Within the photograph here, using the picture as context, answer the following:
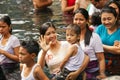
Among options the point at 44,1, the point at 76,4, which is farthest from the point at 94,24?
the point at 44,1

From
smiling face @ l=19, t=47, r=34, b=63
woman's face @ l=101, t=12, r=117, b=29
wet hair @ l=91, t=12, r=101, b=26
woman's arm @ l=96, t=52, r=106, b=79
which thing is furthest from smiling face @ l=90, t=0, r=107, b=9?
smiling face @ l=19, t=47, r=34, b=63

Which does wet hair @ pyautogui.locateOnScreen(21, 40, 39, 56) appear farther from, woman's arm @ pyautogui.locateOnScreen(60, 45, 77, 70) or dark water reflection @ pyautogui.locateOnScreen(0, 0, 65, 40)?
dark water reflection @ pyautogui.locateOnScreen(0, 0, 65, 40)

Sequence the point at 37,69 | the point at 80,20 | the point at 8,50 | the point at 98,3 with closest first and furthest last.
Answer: the point at 37,69, the point at 80,20, the point at 8,50, the point at 98,3

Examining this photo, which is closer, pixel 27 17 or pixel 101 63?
pixel 101 63

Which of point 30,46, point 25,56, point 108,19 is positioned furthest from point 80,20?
point 25,56

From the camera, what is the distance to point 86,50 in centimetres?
610

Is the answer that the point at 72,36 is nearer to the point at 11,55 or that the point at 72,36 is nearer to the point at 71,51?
the point at 71,51

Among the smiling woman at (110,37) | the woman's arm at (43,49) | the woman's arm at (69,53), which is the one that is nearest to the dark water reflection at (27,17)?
the smiling woman at (110,37)

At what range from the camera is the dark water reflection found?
892 centimetres

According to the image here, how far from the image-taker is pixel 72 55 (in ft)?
18.8

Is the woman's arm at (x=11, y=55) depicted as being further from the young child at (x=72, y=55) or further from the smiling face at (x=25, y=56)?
the smiling face at (x=25, y=56)

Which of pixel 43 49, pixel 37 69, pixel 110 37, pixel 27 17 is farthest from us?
pixel 27 17

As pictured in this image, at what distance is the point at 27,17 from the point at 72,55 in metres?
4.91

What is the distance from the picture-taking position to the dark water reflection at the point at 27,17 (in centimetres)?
892
